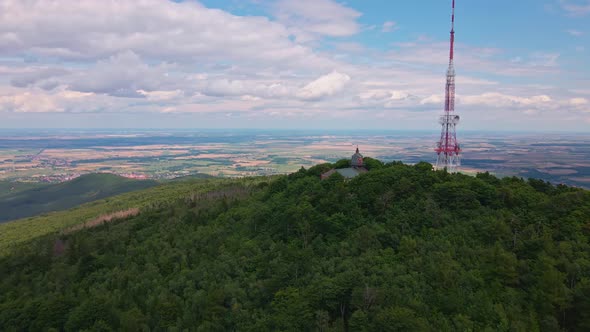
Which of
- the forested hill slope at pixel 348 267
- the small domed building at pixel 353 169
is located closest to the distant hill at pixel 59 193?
the forested hill slope at pixel 348 267

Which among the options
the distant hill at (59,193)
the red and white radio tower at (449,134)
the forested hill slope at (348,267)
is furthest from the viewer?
the distant hill at (59,193)

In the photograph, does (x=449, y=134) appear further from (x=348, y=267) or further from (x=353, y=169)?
(x=348, y=267)

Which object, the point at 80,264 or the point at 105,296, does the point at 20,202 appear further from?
the point at 105,296

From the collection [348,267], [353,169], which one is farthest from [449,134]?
[348,267]

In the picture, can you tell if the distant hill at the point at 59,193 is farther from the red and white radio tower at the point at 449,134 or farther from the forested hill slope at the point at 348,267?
the red and white radio tower at the point at 449,134

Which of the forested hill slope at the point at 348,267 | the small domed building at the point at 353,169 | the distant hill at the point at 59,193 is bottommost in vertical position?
the distant hill at the point at 59,193

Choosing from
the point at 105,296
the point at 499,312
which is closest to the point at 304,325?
the point at 499,312
